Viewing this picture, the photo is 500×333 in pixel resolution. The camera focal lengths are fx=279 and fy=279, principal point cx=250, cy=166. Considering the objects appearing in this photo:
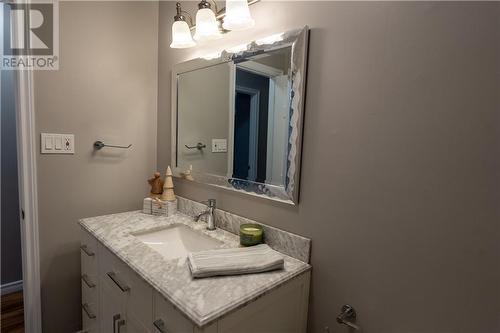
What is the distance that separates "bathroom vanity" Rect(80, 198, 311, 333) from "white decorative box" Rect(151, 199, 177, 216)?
0.14 ft

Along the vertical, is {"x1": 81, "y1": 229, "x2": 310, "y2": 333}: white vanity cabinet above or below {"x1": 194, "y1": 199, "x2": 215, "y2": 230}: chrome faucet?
below

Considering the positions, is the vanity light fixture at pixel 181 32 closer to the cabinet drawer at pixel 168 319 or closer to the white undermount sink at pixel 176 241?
the white undermount sink at pixel 176 241

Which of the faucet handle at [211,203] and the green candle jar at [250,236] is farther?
A: the faucet handle at [211,203]

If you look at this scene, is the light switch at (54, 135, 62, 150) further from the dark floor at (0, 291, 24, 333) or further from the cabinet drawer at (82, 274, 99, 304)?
the dark floor at (0, 291, 24, 333)

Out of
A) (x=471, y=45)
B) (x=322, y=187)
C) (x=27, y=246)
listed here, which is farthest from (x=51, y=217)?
(x=471, y=45)

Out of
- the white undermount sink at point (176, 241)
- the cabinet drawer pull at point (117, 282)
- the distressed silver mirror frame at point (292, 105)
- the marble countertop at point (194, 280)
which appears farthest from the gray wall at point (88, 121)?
the distressed silver mirror frame at point (292, 105)

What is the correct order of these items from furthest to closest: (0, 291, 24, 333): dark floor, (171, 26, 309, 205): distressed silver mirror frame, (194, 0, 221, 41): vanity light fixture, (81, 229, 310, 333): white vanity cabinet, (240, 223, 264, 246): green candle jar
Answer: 1. (0, 291, 24, 333): dark floor
2. (194, 0, 221, 41): vanity light fixture
3. (240, 223, 264, 246): green candle jar
4. (171, 26, 309, 205): distressed silver mirror frame
5. (81, 229, 310, 333): white vanity cabinet

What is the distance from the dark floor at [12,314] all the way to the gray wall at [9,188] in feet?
0.48

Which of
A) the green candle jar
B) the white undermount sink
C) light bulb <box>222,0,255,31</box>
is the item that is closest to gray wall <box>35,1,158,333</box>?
the white undermount sink

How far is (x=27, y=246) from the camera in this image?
1.47 meters

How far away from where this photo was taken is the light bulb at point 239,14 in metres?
1.12

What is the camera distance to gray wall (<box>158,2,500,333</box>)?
0.70 meters

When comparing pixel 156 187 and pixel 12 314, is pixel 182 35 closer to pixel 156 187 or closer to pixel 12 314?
pixel 156 187

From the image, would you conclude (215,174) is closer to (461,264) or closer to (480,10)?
(461,264)
